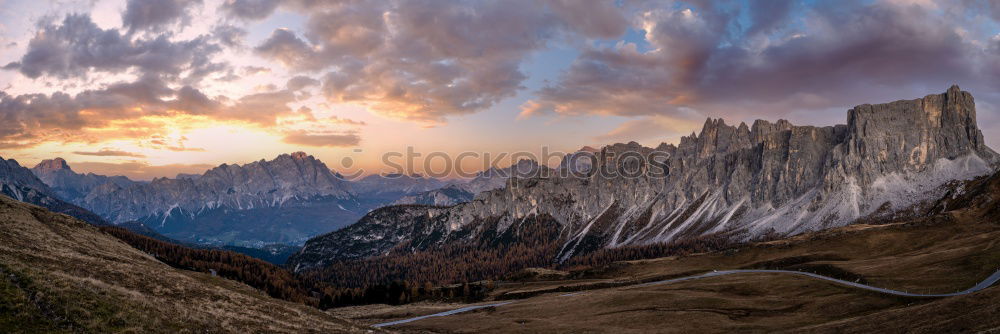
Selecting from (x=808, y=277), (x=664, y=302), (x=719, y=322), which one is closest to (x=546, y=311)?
(x=664, y=302)

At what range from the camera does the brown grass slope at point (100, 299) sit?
31.8 metres

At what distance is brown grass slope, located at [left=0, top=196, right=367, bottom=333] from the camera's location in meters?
31.8

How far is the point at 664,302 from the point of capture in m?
101

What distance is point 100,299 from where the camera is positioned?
122 ft

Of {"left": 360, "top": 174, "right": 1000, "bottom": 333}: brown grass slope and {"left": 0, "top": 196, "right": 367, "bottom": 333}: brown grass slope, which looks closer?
{"left": 0, "top": 196, "right": 367, "bottom": 333}: brown grass slope

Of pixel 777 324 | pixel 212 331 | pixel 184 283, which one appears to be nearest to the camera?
pixel 212 331

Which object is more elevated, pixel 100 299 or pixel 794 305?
pixel 100 299

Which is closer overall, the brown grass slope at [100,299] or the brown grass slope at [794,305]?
the brown grass slope at [100,299]

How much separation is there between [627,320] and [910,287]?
1970 inches

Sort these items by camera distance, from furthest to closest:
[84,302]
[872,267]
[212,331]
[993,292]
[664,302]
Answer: [872,267], [664,302], [993,292], [212,331], [84,302]

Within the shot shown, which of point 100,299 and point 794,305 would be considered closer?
point 100,299

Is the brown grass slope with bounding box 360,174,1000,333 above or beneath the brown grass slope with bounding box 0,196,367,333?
beneath

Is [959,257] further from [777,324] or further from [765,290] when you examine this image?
[777,324]

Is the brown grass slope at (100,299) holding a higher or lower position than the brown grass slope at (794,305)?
A: higher
